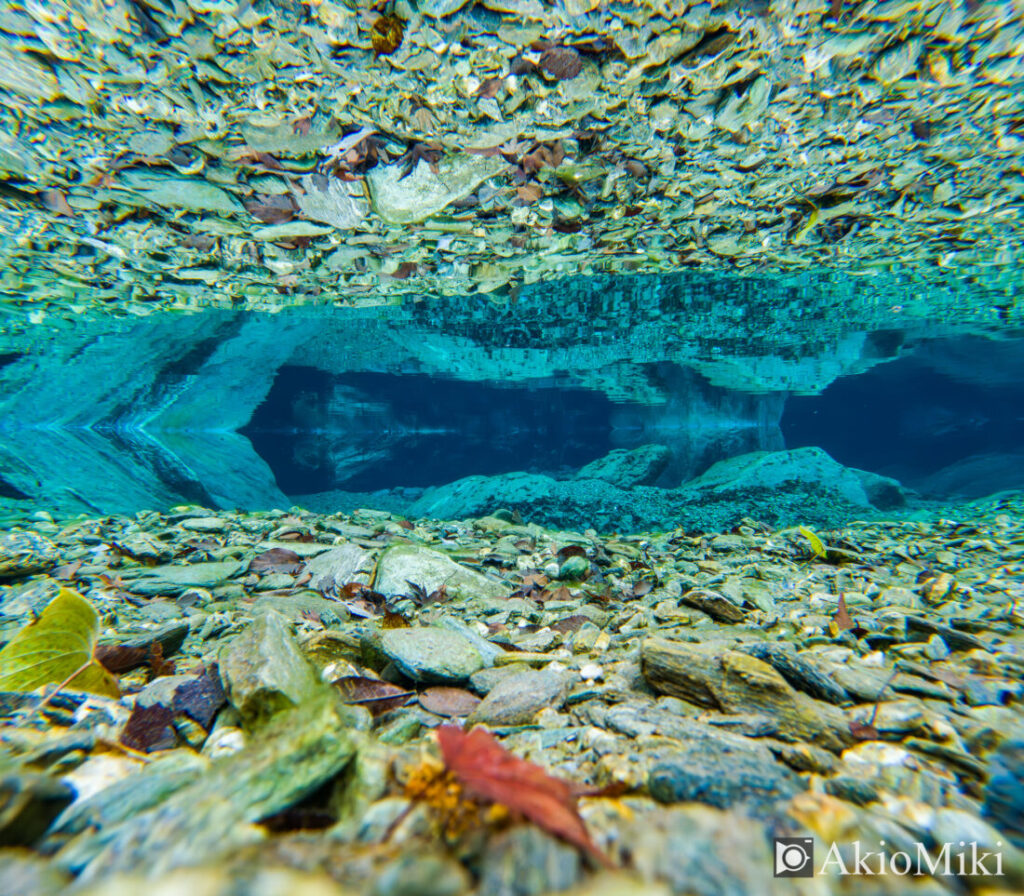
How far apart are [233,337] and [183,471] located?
636 cm

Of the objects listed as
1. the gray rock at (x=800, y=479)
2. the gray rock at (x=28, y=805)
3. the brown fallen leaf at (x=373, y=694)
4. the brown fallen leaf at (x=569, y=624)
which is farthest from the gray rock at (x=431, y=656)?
the gray rock at (x=800, y=479)

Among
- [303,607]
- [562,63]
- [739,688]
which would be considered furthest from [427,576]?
[562,63]

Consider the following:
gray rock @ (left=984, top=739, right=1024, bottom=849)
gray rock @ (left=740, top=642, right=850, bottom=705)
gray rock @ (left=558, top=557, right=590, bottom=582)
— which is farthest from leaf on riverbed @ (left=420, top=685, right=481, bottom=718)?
gray rock @ (left=558, top=557, right=590, bottom=582)

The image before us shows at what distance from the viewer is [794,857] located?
3.25ft

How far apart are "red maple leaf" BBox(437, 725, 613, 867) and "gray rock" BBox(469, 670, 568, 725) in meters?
0.72

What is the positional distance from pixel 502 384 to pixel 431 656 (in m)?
25.8

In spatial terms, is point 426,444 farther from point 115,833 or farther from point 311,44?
point 115,833

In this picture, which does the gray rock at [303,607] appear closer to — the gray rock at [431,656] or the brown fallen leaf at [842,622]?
Result: the gray rock at [431,656]

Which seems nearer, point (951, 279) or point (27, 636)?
point (27, 636)

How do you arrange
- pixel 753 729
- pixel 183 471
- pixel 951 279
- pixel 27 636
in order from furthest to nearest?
pixel 183 471 < pixel 951 279 < pixel 27 636 < pixel 753 729

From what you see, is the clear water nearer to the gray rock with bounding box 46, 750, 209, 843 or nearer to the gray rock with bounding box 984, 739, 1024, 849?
the gray rock with bounding box 984, 739, 1024, 849

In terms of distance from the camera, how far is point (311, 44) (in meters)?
4.43

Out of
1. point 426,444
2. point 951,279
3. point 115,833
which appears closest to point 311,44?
point 115,833

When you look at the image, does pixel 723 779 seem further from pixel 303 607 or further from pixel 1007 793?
pixel 303 607
